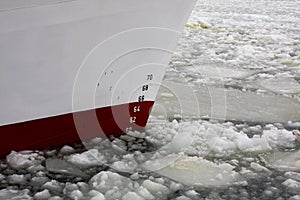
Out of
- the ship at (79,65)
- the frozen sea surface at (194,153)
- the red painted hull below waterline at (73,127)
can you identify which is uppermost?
the ship at (79,65)

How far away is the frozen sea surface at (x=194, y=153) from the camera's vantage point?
1.17 metres

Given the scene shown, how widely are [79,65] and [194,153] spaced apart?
45 cm

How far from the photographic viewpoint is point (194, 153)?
1.39 metres

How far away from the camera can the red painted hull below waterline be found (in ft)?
4.36

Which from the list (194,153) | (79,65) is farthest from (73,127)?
(194,153)

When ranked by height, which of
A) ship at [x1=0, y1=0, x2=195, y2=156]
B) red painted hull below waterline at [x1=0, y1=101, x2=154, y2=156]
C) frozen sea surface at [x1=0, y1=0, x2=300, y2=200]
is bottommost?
frozen sea surface at [x1=0, y1=0, x2=300, y2=200]

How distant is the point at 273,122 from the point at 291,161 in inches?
14.2

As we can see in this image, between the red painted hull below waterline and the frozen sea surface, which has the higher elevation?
the red painted hull below waterline

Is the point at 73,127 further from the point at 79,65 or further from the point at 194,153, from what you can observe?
the point at 194,153

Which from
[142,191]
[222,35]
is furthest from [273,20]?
[142,191]

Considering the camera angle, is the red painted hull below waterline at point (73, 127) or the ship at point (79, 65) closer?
the ship at point (79, 65)

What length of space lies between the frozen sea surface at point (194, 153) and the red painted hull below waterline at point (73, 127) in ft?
0.11

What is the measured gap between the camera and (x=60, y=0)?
122 centimetres

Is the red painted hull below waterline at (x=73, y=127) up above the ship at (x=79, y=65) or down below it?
below
